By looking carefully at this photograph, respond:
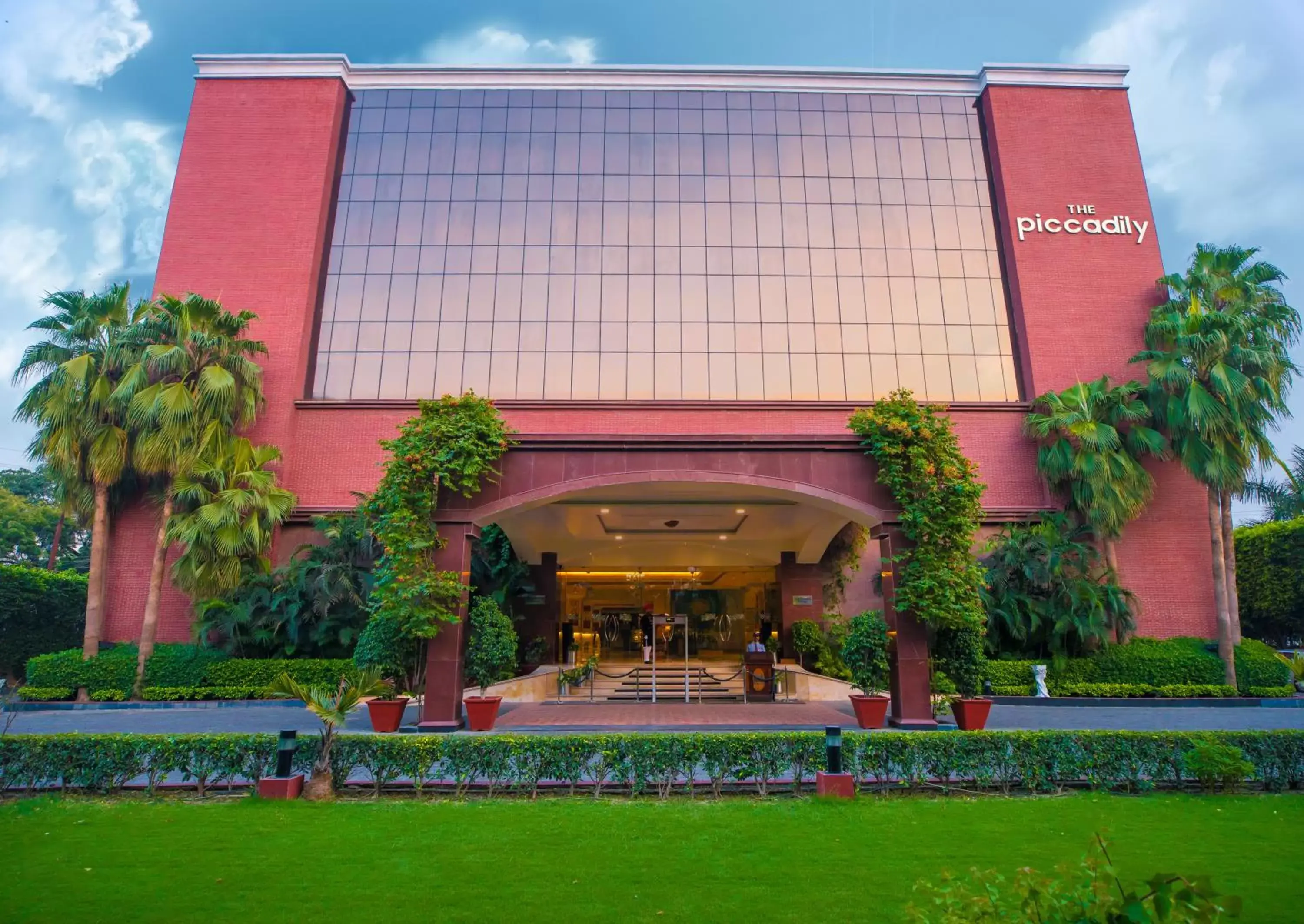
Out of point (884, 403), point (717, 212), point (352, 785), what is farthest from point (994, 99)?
point (352, 785)

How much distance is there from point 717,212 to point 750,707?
1511cm

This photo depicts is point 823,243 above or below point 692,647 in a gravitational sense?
above

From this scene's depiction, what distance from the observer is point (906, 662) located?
13414mm

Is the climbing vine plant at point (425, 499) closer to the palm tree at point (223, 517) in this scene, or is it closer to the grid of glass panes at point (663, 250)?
the palm tree at point (223, 517)

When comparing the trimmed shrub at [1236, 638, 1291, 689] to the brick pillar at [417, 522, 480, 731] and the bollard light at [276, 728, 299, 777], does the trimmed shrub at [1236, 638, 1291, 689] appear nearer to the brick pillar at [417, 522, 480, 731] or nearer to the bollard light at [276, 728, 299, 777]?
the brick pillar at [417, 522, 480, 731]

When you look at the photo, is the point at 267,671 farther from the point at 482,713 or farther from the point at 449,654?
the point at 482,713

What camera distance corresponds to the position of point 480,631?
45.9ft

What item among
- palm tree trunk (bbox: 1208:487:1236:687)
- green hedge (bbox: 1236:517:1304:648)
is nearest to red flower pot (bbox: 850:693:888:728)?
palm tree trunk (bbox: 1208:487:1236:687)

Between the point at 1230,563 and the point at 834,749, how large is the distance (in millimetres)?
17540

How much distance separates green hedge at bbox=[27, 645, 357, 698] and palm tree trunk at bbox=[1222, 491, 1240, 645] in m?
22.3

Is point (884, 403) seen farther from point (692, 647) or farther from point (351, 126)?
point (351, 126)

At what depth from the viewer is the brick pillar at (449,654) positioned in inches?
522

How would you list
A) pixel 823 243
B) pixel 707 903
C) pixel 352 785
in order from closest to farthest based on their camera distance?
pixel 707 903
pixel 352 785
pixel 823 243

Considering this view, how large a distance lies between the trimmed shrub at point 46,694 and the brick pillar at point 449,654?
35.2ft
